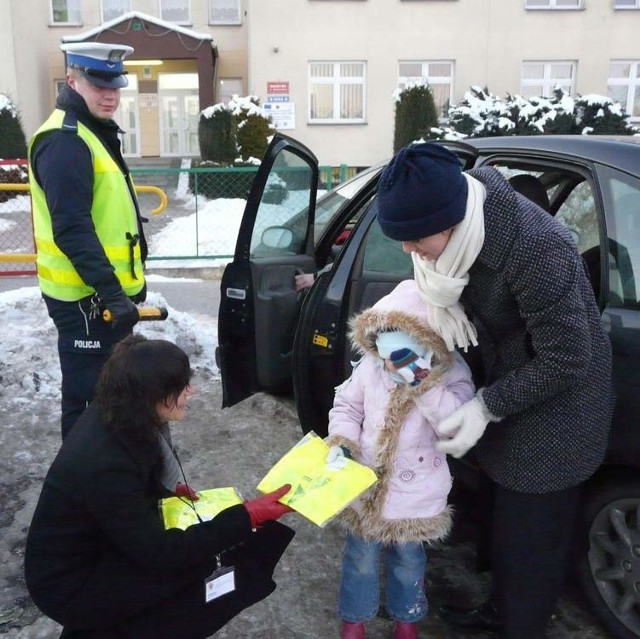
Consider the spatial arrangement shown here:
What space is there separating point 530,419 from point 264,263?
1911 millimetres

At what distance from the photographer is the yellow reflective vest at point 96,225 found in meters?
2.91

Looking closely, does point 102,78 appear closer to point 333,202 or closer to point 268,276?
point 268,276

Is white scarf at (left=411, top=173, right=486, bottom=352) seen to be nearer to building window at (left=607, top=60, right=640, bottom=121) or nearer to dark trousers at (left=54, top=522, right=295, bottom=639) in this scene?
dark trousers at (left=54, top=522, right=295, bottom=639)

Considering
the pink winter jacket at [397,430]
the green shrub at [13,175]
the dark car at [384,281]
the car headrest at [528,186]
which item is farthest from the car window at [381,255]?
the green shrub at [13,175]

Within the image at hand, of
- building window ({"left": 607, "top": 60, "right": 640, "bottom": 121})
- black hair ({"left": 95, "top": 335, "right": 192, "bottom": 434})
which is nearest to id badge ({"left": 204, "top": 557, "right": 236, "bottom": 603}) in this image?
black hair ({"left": 95, "top": 335, "right": 192, "bottom": 434})

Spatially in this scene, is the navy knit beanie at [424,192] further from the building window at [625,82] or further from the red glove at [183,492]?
the building window at [625,82]

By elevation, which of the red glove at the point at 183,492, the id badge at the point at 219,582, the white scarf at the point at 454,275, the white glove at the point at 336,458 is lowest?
the id badge at the point at 219,582

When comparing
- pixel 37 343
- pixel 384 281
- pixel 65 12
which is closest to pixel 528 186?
pixel 384 281

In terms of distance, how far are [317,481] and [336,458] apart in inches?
4.6

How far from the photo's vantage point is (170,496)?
226 cm

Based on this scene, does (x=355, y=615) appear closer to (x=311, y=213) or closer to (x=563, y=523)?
(x=563, y=523)

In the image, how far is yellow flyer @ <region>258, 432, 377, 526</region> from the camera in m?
2.02

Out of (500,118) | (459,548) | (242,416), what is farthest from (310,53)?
(459,548)

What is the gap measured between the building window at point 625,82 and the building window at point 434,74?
402cm
